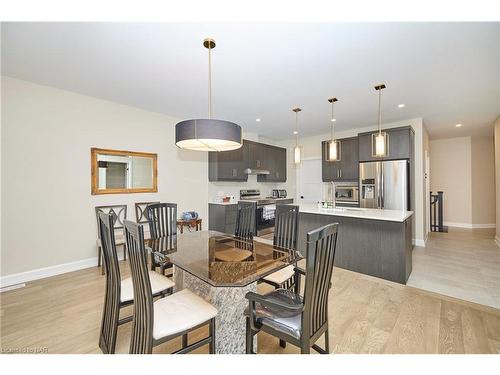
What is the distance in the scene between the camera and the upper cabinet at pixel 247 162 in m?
5.01

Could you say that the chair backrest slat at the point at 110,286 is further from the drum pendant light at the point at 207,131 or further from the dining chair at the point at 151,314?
the drum pendant light at the point at 207,131

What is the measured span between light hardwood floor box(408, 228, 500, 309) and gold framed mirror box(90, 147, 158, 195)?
14.2 ft

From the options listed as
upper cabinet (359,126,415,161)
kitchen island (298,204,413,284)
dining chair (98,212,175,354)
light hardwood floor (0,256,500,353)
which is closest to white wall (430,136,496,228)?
upper cabinet (359,126,415,161)

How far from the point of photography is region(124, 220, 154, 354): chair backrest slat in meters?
1.19

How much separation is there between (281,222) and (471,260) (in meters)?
3.65

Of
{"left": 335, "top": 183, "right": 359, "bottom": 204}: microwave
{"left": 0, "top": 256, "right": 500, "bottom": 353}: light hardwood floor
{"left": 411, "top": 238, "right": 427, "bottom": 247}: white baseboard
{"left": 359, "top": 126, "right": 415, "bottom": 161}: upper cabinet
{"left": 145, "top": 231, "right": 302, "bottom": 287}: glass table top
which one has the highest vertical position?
{"left": 359, "top": 126, "right": 415, "bottom": 161}: upper cabinet

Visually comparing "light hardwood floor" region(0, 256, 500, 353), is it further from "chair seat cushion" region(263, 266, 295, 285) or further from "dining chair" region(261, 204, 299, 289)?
"dining chair" region(261, 204, 299, 289)

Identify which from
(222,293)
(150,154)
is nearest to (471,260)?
(222,293)

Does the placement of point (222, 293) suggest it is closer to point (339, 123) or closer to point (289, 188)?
point (339, 123)

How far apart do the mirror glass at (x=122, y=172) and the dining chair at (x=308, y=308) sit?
3.24 metres

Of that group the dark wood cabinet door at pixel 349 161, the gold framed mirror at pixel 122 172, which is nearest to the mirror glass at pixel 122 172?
the gold framed mirror at pixel 122 172

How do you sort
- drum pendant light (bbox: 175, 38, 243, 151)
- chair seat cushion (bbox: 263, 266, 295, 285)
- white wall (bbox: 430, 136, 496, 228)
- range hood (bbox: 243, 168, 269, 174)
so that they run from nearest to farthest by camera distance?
drum pendant light (bbox: 175, 38, 243, 151) < chair seat cushion (bbox: 263, 266, 295, 285) < range hood (bbox: 243, 168, 269, 174) < white wall (bbox: 430, 136, 496, 228)

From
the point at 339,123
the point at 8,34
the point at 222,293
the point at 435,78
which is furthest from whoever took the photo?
the point at 339,123
